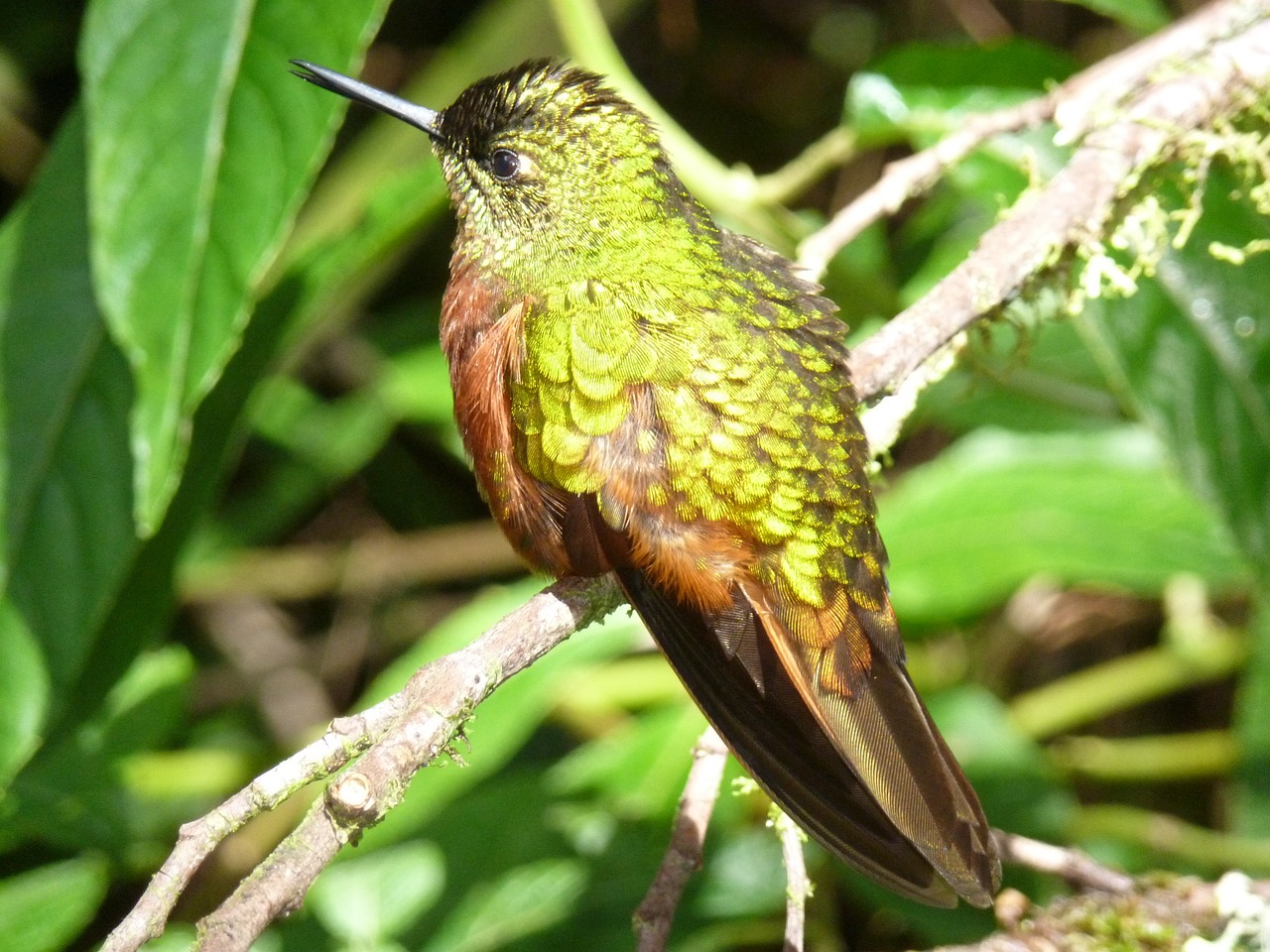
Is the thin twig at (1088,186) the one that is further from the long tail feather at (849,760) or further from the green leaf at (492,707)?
the green leaf at (492,707)

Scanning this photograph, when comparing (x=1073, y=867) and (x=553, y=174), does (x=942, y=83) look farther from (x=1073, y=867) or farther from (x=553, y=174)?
(x=1073, y=867)

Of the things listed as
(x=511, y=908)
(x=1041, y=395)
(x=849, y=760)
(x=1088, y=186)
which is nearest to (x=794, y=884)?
(x=849, y=760)

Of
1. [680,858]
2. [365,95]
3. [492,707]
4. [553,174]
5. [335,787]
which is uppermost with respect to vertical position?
[365,95]

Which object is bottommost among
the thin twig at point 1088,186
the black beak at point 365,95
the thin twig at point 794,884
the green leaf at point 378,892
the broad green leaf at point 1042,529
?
the broad green leaf at point 1042,529

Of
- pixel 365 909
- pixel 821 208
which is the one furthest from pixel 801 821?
pixel 821 208

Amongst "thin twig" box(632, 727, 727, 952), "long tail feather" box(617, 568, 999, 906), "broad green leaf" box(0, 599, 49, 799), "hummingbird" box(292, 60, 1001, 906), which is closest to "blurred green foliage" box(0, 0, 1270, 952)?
"broad green leaf" box(0, 599, 49, 799)

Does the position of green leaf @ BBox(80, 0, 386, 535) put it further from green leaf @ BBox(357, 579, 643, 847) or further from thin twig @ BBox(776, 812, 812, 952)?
thin twig @ BBox(776, 812, 812, 952)

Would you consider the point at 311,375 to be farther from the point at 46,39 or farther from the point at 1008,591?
the point at 1008,591

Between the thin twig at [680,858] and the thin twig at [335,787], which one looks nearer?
the thin twig at [335,787]

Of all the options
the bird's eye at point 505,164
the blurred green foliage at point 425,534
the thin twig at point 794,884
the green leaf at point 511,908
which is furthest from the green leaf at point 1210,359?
the green leaf at point 511,908
